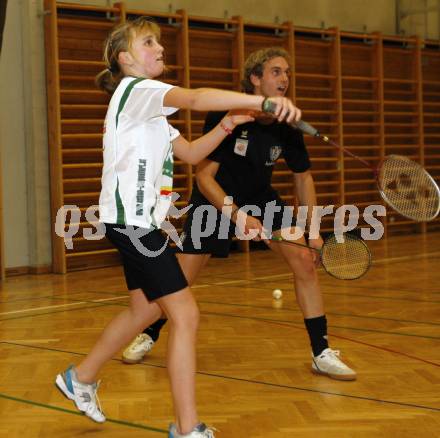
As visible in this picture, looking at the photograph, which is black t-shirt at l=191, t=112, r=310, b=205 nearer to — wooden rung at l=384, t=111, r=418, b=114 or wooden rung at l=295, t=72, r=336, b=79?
wooden rung at l=295, t=72, r=336, b=79

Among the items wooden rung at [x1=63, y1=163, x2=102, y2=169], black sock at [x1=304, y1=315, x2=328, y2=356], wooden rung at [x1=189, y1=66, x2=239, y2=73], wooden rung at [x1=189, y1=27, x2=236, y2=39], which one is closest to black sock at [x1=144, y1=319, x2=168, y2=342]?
black sock at [x1=304, y1=315, x2=328, y2=356]

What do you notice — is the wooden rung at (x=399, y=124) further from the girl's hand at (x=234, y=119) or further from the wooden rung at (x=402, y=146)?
the girl's hand at (x=234, y=119)

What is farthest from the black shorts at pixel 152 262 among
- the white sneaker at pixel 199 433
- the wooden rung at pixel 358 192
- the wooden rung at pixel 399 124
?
the wooden rung at pixel 399 124

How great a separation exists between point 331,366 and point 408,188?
37.2 inches

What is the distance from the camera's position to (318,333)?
446 cm

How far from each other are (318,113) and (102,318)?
22.3 feet

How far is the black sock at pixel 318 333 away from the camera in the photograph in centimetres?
444

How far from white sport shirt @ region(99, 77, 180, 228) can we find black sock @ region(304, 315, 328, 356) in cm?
155

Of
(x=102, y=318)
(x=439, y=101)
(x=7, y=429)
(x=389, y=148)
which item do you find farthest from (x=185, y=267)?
(x=439, y=101)

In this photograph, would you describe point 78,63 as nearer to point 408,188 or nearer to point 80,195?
point 80,195

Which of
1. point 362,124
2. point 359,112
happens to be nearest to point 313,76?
point 359,112

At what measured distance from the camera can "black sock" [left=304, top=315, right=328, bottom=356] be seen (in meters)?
4.44

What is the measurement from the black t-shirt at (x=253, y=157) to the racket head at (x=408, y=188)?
0.58 m

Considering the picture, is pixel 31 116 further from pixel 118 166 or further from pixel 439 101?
pixel 439 101
